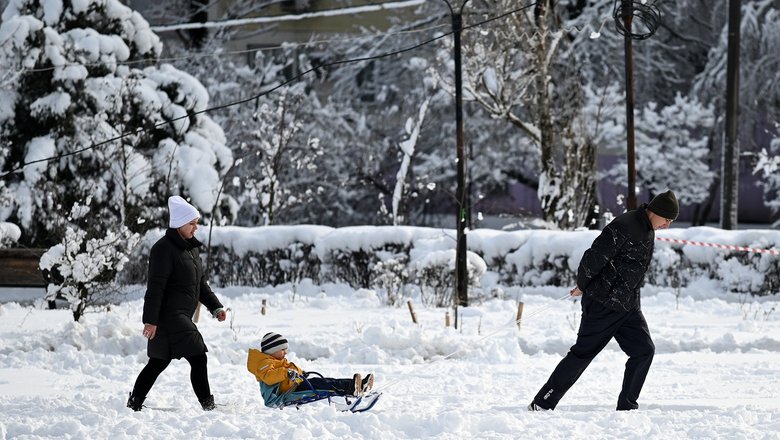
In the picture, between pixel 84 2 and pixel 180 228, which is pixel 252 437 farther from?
pixel 84 2

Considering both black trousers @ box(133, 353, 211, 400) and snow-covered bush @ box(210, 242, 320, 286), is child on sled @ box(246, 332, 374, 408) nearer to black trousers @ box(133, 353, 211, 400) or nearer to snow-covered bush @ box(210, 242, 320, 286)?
black trousers @ box(133, 353, 211, 400)

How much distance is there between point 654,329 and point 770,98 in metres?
16.6

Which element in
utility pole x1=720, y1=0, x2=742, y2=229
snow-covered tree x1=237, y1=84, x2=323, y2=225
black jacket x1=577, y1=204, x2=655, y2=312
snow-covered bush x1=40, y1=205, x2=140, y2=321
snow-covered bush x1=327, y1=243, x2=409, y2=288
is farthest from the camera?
snow-covered tree x1=237, y1=84, x2=323, y2=225

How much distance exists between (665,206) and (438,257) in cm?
905

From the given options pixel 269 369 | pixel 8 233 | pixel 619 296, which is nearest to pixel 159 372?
pixel 269 369

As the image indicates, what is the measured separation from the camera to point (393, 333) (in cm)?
1105

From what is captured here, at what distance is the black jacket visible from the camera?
7309 mm

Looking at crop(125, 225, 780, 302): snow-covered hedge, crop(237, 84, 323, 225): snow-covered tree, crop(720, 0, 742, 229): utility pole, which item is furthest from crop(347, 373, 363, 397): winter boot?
crop(237, 84, 323, 225): snow-covered tree

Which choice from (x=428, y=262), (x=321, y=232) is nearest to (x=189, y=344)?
(x=428, y=262)

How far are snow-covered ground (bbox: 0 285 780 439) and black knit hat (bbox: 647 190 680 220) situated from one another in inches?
46.8

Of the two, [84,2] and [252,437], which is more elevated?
[84,2]

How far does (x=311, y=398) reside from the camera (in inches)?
298

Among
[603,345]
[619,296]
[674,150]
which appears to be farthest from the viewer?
[674,150]

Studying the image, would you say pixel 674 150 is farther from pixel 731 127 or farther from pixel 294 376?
pixel 294 376
